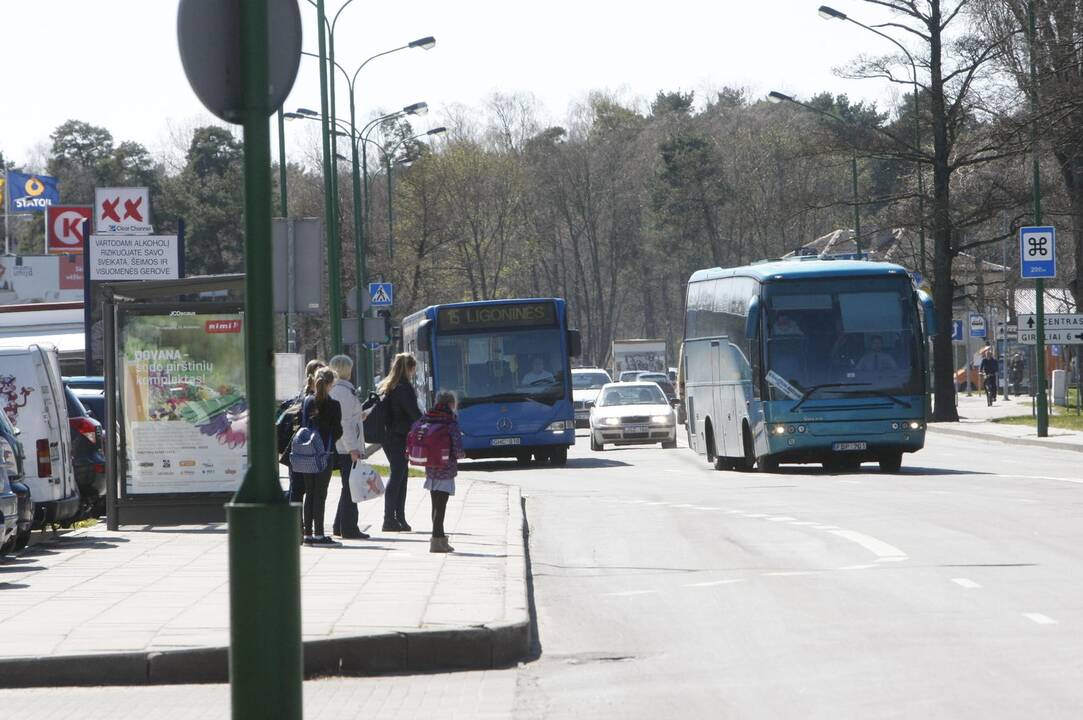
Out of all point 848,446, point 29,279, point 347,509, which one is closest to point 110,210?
point 848,446

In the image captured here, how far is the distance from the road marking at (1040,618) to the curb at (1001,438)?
23.3m

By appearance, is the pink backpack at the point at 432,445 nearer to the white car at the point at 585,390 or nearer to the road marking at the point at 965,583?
the road marking at the point at 965,583

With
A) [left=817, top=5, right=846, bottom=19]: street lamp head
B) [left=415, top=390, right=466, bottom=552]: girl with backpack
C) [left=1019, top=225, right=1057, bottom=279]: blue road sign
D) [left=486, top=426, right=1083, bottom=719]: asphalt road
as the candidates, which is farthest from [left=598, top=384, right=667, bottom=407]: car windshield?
[left=415, top=390, right=466, bottom=552]: girl with backpack

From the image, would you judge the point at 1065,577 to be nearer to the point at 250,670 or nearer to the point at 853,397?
the point at 250,670

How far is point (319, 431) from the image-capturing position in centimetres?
1591

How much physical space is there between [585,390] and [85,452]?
37.2 metres

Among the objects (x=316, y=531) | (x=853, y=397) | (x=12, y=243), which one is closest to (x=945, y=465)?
(x=853, y=397)

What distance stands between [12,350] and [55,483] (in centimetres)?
133

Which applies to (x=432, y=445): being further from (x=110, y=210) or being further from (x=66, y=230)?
(x=66, y=230)

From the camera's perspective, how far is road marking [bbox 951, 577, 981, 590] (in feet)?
38.1

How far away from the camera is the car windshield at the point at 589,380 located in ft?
186

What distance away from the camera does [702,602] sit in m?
11.4

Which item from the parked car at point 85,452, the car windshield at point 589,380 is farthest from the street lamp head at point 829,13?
the parked car at point 85,452

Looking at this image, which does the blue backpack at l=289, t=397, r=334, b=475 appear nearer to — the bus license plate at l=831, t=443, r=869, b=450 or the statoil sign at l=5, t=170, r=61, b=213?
the bus license plate at l=831, t=443, r=869, b=450
